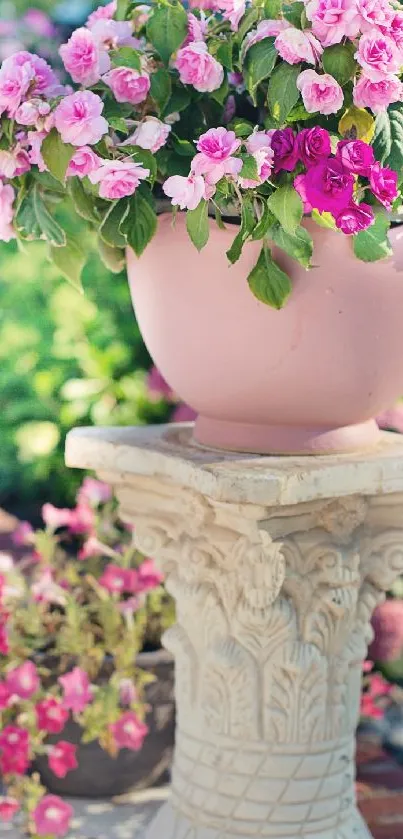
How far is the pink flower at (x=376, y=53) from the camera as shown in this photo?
1634mm

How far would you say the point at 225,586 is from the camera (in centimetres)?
209

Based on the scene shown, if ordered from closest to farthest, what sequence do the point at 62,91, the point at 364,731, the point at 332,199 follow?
the point at 332,199 → the point at 62,91 → the point at 364,731

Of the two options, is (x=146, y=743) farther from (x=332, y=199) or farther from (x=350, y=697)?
(x=332, y=199)

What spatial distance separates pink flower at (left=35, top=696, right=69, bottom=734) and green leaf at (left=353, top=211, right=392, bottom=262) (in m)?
1.39

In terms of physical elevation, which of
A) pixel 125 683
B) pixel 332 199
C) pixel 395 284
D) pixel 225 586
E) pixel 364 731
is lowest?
pixel 364 731

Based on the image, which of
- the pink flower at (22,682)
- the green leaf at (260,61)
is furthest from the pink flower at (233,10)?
the pink flower at (22,682)

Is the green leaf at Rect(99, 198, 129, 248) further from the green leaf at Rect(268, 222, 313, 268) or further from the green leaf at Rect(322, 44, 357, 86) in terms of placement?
the green leaf at Rect(322, 44, 357, 86)

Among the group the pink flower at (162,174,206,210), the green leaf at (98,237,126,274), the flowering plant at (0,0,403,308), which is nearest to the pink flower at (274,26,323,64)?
the flowering plant at (0,0,403,308)

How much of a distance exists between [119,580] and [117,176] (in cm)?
135

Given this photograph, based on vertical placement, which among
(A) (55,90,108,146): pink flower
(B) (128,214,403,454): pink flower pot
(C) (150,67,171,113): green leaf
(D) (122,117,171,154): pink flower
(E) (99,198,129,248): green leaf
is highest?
(C) (150,67,171,113): green leaf

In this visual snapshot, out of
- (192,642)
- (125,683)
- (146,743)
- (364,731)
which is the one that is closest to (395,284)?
(192,642)

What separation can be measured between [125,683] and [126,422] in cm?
85

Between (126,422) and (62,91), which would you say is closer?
(62,91)

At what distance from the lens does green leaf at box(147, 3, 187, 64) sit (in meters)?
1.83
